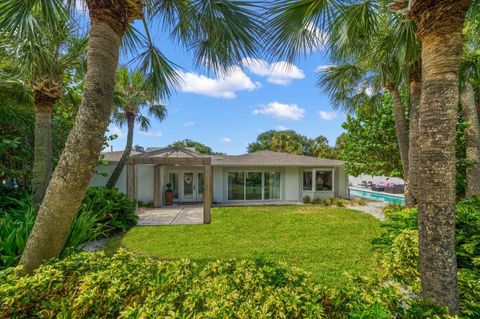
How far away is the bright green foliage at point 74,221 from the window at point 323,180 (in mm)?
12744

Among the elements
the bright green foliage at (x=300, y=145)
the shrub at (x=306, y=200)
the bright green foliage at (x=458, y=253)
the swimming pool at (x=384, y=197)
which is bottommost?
the swimming pool at (x=384, y=197)

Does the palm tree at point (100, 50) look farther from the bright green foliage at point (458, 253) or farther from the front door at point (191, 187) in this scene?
the front door at point (191, 187)

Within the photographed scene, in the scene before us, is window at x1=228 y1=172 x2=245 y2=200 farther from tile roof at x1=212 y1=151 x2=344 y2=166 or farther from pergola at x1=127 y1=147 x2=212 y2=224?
pergola at x1=127 y1=147 x2=212 y2=224

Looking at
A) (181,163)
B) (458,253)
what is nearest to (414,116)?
(458,253)

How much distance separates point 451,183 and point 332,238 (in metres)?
6.42

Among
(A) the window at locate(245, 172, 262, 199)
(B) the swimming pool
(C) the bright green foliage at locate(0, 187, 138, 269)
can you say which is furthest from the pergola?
(B) the swimming pool

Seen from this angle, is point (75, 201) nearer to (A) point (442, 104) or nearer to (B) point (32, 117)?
(A) point (442, 104)

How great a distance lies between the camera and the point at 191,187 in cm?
1742

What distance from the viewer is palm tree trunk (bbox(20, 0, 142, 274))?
8.61ft

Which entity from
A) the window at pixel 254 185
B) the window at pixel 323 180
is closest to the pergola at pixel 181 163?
the window at pixel 254 185

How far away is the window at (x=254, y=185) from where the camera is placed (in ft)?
57.2

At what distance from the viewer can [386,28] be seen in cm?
457

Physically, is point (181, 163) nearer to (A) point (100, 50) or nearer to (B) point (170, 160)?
(B) point (170, 160)

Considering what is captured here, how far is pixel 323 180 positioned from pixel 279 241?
11342mm
